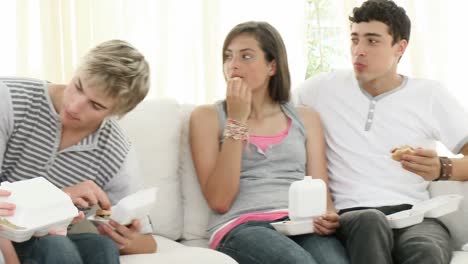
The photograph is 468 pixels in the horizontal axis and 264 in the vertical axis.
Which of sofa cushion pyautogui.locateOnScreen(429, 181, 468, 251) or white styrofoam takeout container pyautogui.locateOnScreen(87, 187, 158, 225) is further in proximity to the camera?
sofa cushion pyautogui.locateOnScreen(429, 181, 468, 251)

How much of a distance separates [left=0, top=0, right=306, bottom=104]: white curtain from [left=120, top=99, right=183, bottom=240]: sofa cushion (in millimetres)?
891

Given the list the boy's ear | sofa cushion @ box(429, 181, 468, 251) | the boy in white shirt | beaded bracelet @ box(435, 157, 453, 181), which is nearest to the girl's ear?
the boy in white shirt

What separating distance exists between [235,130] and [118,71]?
555mm

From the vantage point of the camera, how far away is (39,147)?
1.91m

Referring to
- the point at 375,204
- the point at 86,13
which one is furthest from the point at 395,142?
the point at 86,13

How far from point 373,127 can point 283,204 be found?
1.46 feet

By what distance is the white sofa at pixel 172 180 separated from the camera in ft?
7.89

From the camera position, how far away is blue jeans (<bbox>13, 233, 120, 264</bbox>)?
1.63 meters

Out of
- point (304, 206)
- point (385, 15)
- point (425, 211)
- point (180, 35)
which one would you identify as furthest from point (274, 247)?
point (180, 35)

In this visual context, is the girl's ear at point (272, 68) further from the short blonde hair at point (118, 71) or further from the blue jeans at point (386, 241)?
the short blonde hair at point (118, 71)

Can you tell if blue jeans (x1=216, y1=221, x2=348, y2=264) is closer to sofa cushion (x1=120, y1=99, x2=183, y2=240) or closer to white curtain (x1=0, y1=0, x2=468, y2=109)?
sofa cushion (x1=120, y1=99, x2=183, y2=240)

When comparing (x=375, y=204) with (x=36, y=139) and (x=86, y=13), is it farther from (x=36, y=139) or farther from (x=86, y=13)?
(x=86, y=13)

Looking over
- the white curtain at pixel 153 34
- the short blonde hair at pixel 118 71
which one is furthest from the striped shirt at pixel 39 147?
the white curtain at pixel 153 34

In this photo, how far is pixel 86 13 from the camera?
129 inches
